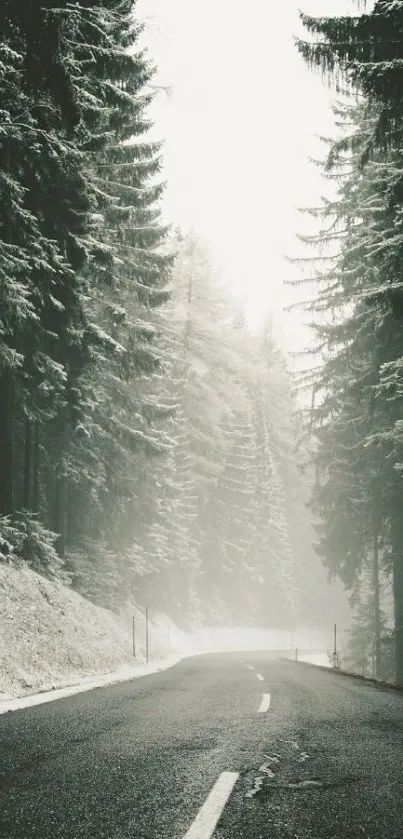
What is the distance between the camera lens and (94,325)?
15664 mm

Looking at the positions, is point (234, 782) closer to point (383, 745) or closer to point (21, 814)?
point (21, 814)

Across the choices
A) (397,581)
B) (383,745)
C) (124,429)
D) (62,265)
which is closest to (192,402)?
(124,429)

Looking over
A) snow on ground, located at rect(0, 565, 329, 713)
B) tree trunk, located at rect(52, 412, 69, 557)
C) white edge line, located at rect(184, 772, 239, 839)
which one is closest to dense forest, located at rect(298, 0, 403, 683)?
tree trunk, located at rect(52, 412, 69, 557)

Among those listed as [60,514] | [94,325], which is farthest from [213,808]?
[60,514]

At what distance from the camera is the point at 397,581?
20.3m

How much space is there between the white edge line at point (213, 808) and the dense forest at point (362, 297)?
10434 mm

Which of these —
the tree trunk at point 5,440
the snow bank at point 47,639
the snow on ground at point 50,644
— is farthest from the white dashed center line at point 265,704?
the tree trunk at point 5,440

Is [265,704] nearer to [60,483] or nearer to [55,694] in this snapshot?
[55,694]

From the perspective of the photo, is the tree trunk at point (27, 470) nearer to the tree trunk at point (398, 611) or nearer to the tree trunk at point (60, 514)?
the tree trunk at point (60, 514)

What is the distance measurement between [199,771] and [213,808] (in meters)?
0.99

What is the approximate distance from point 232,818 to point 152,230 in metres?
19.5

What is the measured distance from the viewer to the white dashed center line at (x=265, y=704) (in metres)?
8.13

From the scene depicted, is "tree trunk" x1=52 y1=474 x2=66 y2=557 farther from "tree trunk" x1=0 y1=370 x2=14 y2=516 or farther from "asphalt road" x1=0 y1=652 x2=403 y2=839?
"asphalt road" x1=0 y1=652 x2=403 y2=839

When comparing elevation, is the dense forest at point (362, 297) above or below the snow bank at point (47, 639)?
above
